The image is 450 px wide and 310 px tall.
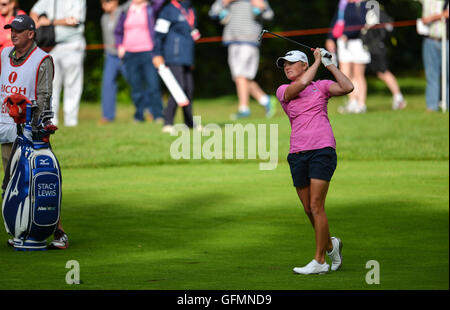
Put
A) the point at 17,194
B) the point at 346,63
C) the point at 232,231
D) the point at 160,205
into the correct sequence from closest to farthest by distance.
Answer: the point at 17,194
the point at 232,231
the point at 160,205
the point at 346,63

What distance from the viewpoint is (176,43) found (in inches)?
702

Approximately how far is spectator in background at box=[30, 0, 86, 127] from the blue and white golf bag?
9.66 metres

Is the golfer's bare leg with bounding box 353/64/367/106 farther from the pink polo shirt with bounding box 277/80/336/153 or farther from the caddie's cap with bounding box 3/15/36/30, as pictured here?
the pink polo shirt with bounding box 277/80/336/153

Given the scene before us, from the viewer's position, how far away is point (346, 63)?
2122cm

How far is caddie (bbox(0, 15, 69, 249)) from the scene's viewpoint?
9711 mm

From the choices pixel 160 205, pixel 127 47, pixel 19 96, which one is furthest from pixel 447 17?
pixel 19 96

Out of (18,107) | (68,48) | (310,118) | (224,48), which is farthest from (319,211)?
(224,48)

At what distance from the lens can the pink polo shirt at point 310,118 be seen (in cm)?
830

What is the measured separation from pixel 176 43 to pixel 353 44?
184 inches

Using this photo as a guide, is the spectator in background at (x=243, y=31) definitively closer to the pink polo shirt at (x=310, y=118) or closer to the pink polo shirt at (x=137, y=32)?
the pink polo shirt at (x=137, y=32)

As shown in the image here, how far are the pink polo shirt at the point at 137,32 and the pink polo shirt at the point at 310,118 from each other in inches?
474

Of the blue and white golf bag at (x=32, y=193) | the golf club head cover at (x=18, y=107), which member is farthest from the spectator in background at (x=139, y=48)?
the blue and white golf bag at (x=32, y=193)

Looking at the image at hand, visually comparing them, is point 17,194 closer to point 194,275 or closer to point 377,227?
point 194,275

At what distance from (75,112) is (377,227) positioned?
10.2 metres
